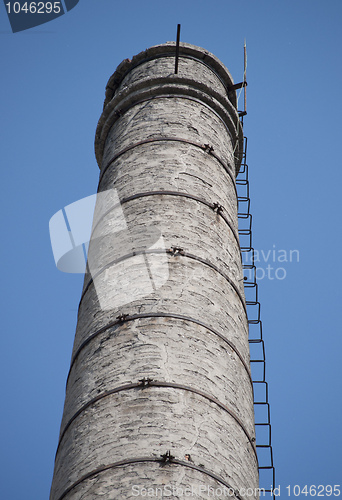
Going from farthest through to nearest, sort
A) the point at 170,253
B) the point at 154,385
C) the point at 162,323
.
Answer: the point at 170,253 < the point at 162,323 < the point at 154,385

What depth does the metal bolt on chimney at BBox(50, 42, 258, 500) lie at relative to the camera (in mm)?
5711

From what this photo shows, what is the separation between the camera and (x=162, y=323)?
6.65 meters

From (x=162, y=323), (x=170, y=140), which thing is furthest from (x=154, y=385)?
(x=170, y=140)

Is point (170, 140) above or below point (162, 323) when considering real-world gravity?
above

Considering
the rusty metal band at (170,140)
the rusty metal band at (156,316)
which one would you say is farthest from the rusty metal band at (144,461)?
the rusty metal band at (170,140)

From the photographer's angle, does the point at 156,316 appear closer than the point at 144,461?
No

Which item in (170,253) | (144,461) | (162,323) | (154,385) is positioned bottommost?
(144,461)

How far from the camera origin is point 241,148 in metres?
10.9

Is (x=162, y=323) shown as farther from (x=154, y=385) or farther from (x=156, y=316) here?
(x=154, y=385)

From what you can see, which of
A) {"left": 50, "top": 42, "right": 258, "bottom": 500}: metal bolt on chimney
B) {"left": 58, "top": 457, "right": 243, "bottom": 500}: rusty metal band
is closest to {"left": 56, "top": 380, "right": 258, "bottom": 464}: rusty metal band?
{"left": 50, "top": 42, "right": 258, "bottom": 500}: metal bolt on chimney

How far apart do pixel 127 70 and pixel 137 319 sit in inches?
215

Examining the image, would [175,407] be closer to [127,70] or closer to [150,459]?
[150,459]

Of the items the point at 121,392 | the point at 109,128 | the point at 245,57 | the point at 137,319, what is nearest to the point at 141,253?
the point at 137,319

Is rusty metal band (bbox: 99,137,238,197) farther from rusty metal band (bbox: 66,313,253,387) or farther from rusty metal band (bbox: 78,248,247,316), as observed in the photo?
rusty metal band (bbox: 66,313,253,387)
